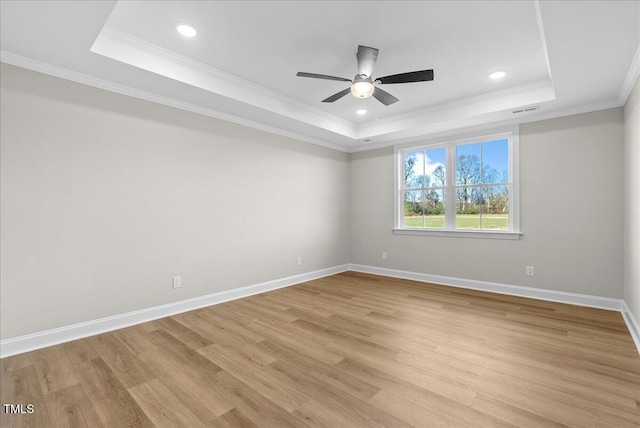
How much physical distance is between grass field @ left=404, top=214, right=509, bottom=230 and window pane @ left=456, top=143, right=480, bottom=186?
0.56m

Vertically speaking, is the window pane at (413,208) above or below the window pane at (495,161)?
below

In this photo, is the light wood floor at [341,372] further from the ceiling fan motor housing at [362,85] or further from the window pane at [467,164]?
the ceiling fan motor housing at [362,85]

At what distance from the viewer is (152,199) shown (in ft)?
11.1

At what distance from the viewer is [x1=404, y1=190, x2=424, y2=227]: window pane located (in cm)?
527

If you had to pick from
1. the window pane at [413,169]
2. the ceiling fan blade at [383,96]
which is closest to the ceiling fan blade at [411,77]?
the ceiling fan blade at [383,96]

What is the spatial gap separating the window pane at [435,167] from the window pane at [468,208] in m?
0.38

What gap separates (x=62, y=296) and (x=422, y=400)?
3.22m

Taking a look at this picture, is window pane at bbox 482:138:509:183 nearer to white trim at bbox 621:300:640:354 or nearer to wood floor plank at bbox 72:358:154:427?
white trim at bbox 621:300:640:354

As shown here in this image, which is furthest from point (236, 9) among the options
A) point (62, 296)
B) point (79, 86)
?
point (62, 296)

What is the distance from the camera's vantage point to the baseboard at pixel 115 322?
253 centimetres

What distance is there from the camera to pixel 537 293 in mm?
4059

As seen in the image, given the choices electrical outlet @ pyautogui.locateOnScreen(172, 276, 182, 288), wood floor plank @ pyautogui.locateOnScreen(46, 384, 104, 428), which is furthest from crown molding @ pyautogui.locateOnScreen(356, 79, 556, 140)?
wood floor plank @ pyautogui.locateOnScreen(46, 384, 104, 428)

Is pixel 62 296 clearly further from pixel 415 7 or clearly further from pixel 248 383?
pixel 415 7

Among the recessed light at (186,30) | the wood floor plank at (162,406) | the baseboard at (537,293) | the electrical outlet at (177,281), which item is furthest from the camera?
the electrical outlet at (177,281)
